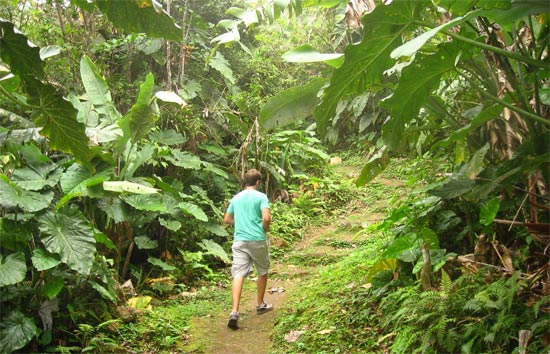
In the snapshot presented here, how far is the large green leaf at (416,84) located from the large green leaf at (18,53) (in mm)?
2007

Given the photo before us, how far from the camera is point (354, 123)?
12.0 metres

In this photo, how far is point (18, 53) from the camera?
2.60 m

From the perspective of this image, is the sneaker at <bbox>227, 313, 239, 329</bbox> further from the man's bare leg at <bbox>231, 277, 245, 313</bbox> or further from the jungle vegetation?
the jungle vegetation

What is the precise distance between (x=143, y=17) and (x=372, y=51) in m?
1.29

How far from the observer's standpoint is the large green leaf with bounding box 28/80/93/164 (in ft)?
8.97

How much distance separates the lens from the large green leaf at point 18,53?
8.13 feet

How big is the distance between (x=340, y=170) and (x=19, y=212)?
7312 mm

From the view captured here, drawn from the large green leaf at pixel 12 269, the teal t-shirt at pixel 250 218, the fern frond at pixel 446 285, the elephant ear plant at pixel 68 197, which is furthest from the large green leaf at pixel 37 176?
the fern frond at pixel 446 285

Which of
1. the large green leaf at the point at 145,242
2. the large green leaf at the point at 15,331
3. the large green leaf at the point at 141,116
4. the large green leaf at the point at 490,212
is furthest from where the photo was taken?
the large green leaf at the point at 145,242

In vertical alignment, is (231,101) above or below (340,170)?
above

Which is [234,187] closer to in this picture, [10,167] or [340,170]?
[340,170]

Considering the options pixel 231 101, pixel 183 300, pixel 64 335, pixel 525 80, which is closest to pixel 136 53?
pixel 231 101

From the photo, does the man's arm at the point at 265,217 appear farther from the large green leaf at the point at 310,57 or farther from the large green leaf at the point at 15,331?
the large green leaf at the point at 15,331

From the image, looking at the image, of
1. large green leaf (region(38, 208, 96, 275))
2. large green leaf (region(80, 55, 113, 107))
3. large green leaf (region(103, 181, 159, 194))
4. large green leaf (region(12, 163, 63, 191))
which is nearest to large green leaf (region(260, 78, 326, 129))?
large green leaf (region(103, 181, 159, 194))
